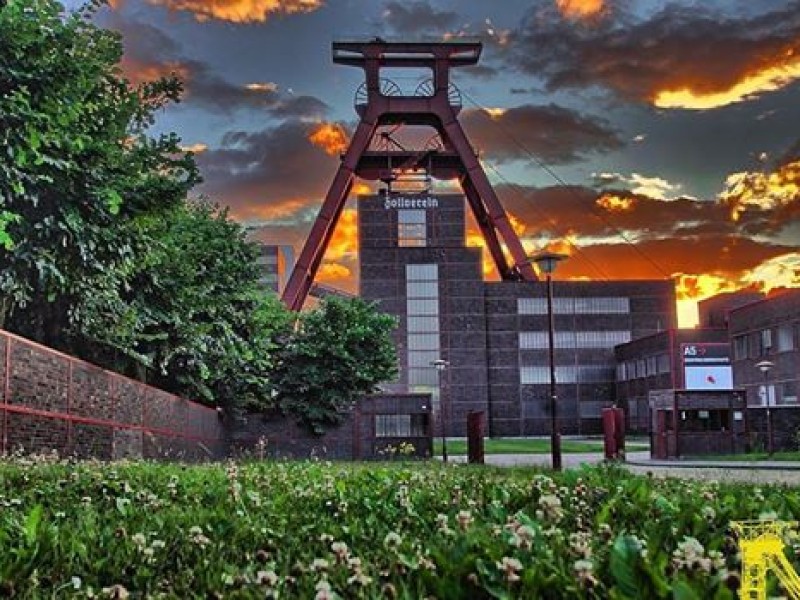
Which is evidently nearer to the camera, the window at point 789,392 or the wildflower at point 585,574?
the wildflower at point 585,574

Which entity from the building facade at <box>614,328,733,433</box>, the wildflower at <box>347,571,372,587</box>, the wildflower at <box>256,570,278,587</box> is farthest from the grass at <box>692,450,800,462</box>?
the building facade at <box>614,328,733,433</box>

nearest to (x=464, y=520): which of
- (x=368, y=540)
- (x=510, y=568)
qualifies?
(x=368, y=540)

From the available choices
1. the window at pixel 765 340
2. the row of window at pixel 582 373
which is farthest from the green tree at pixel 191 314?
the row of window at pixel 582 373

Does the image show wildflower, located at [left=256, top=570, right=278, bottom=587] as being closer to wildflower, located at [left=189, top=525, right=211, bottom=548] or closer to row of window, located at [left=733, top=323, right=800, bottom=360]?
wildflower, located at [left=189, top=525, right=211, bottom=548]

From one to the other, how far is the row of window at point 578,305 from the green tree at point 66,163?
7385 cm

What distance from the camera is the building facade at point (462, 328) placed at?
89125 mm

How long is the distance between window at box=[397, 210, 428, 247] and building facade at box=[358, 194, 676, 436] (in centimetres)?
9

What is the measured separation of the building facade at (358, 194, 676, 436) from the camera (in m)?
89.1

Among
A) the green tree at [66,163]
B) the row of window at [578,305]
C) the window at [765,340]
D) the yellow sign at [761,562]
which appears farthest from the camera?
the row of window at [578,305]

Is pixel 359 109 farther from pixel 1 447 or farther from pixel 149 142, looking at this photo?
pixel 1 447

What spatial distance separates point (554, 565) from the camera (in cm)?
325

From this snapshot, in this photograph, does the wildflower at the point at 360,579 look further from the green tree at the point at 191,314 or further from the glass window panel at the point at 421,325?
the glass window panel at the point at 421,325

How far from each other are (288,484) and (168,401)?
20.2 meters

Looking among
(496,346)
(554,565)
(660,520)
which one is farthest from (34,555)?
(496,346)
